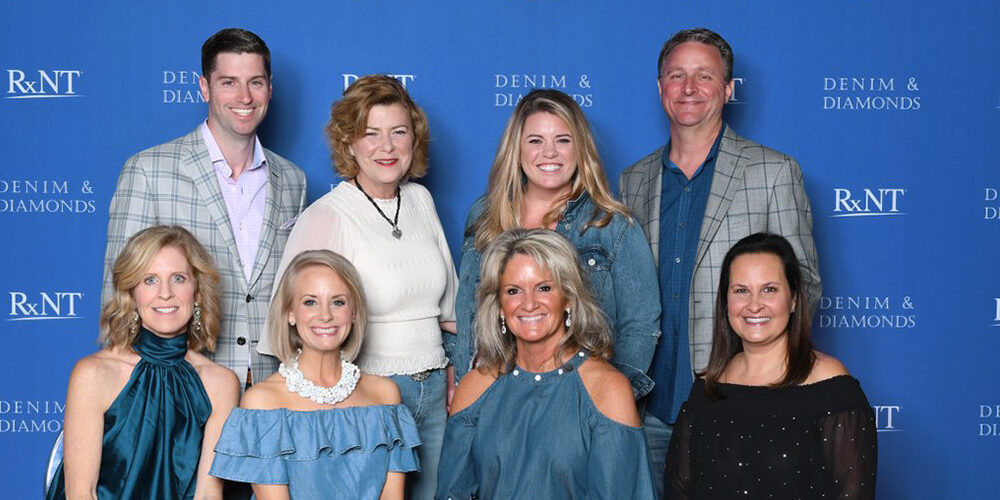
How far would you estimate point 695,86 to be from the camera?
126 inches

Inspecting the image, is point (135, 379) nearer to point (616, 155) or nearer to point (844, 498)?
point (844, 498)

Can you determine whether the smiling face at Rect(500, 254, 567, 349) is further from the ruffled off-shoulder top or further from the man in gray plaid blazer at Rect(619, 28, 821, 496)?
the man in gray plaid blazer at Rect(619, 28, 821, 496)

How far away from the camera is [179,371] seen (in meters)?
2.72

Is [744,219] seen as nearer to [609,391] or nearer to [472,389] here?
[609,391]

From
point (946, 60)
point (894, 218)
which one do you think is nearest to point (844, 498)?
point (894, 218)

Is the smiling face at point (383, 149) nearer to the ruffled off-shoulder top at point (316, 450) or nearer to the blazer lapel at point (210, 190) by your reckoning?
the blazer lapel at point (210, 190)

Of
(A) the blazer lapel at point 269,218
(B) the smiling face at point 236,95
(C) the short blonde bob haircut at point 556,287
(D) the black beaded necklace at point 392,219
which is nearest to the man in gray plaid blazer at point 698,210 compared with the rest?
(C) the short blonde bob haircut at point 556,287

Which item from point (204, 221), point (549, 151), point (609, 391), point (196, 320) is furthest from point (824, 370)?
point (204, 221)

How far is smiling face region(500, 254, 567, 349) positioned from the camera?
2576 mm

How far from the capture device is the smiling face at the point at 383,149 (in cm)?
305

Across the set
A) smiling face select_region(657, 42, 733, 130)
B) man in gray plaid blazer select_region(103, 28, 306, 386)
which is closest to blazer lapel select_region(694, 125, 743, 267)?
smiling face select_region(657, 42, 733, 130)

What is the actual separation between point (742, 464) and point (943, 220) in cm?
216

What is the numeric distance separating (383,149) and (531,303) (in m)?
0.77

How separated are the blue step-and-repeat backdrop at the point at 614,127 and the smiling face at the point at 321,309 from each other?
1.34 meters
